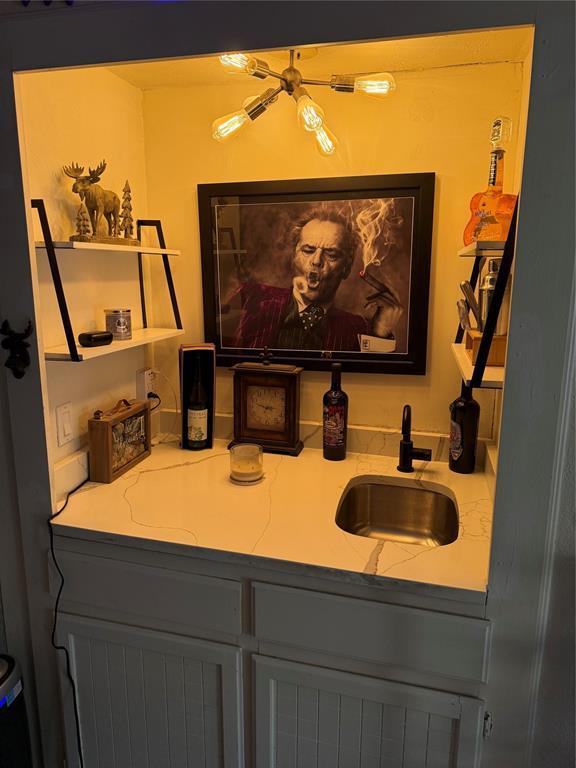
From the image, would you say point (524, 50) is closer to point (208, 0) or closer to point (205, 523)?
point (208, 0)

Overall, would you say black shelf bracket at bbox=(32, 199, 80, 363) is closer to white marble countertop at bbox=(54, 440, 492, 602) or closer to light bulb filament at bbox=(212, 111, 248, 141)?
white marble countertop at bbox=(54, 440, 492, 602)

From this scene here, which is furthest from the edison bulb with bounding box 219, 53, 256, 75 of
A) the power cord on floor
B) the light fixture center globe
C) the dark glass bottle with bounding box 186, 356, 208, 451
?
the power cord on floor

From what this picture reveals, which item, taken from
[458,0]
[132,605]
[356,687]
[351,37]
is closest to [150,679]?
[132,605]

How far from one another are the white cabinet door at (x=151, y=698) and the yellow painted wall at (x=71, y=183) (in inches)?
21.6

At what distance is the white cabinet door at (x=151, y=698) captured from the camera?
54.8 inches

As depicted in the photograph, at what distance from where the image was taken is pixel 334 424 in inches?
72.9

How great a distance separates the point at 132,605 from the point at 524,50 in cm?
188

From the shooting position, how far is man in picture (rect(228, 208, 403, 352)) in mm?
1851

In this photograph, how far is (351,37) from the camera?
107 centimetres

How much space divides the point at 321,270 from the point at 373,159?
1.30 feet

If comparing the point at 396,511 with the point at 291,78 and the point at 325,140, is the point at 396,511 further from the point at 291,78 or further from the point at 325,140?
the point at 291,78

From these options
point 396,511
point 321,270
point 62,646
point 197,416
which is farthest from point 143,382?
point 396,511

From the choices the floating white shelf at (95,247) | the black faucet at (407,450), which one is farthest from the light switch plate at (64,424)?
the black faucet at (407,450)

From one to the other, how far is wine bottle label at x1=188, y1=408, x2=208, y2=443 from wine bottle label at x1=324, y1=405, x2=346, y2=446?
0.43 metres
